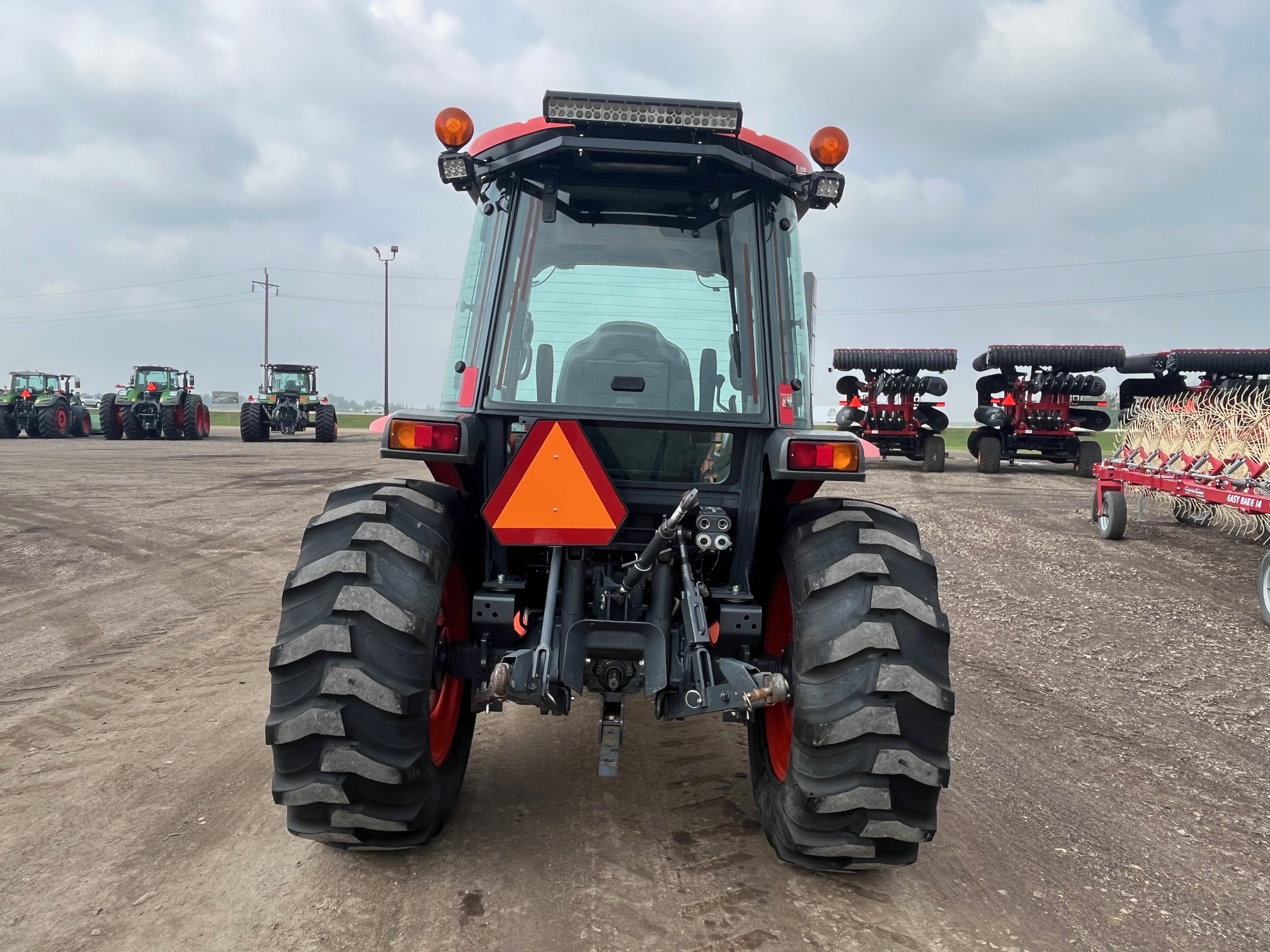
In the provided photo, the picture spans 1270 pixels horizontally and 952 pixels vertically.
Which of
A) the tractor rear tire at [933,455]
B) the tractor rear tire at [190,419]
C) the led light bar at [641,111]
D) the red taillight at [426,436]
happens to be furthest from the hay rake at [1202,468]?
the tractor rear tire at [190,419]

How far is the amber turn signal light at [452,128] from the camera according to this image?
304 centimetres

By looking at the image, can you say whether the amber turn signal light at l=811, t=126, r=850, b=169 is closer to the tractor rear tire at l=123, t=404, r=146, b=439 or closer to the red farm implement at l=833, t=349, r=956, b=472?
the red farm implement at l=833, t=349, r=956, b=472

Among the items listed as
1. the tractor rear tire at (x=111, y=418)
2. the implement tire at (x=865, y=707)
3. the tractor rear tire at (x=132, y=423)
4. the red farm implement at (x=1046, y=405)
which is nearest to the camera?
the implement tire at (x=865, y=707)

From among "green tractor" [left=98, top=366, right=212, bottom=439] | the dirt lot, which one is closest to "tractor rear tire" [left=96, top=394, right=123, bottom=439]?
"green tractor" [left=98, top=366, right=212, bottom=439]

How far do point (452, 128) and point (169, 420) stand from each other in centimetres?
2740

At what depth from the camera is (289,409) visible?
27.4 meters

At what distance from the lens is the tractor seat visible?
304cm

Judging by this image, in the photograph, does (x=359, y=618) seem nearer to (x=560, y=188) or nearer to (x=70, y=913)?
(x=70, y=913)

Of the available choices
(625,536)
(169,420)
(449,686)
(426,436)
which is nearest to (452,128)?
(426,436)

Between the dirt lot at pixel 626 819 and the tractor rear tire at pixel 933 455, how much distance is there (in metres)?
13.0

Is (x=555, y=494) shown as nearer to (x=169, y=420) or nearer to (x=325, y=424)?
(x=325, y=424)

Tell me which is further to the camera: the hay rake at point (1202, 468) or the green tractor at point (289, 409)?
the green tractor at point (289, 409)

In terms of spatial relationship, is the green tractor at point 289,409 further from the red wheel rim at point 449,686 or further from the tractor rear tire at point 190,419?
the red wheel rim at point 449,686

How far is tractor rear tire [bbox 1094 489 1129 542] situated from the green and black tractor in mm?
8314
